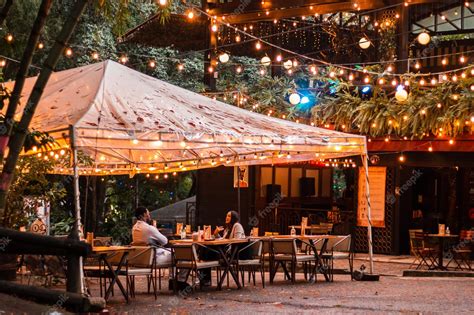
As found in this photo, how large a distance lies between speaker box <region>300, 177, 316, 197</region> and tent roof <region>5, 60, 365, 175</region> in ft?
30.1

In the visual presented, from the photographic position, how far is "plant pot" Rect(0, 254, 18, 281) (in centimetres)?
1009

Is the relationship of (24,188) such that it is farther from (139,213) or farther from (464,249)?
(464,249)

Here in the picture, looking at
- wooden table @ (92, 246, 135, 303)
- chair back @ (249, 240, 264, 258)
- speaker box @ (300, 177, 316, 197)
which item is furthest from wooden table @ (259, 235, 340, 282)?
speaker box @ (300, 177, 316, 197)

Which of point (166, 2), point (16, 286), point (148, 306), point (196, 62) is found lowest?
point (148, 306)

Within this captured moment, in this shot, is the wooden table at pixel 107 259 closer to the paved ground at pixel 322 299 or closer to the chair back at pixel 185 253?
the paved ground at pixel 322 299

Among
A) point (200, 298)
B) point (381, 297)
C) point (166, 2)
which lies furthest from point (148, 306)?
point (166, 2)

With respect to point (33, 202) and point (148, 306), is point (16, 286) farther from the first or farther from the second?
point (33, 202)

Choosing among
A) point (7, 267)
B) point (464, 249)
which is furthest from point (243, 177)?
point (7, 267)

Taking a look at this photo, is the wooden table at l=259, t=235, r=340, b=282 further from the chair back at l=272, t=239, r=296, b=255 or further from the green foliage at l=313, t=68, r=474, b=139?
the green foliage at l=313, t=68, r=474, b=139

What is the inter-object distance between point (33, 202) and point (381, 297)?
5.16 metres

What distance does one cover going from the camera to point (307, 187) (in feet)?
82.3

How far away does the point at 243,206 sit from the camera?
22.8 metres

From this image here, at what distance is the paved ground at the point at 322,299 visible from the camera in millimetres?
11117

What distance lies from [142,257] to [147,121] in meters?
2.00
